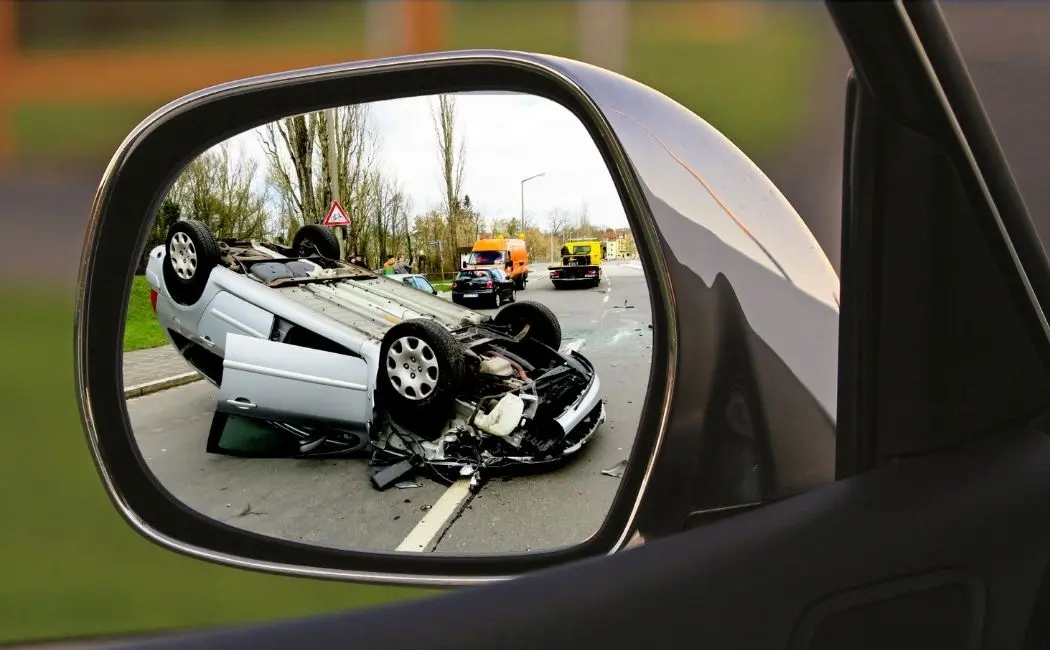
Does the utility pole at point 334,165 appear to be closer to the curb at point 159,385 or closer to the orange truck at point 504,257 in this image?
the orange truck at point 504,257

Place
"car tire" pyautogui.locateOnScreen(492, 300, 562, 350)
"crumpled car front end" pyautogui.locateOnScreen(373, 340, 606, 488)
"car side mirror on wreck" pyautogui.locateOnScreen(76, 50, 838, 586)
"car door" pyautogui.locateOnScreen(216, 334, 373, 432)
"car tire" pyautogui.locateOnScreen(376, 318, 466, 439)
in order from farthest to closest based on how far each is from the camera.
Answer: "car tire" pyautogui.locateOnScreen(376, 318, 466, 439) → "car door" pyautogui.locateOnScreen(216, 334, 373, 432) → "car tire" pyautogui.locateOnScreen(492, 300, 562, 350) → "crumpled car front end" pyautogui.locateOnScreen(373, 340, 606, 488) → "car side mirror on wreck" pyautogui.locateOnScreen(76, 50, 838, 586)

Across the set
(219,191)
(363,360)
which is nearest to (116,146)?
(219,191)

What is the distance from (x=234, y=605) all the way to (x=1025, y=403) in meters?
1.48

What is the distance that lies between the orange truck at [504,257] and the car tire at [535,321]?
96mm

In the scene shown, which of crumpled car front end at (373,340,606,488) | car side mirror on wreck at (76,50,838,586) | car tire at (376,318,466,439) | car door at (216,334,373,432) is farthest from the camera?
car tire at (376,318,466,439)

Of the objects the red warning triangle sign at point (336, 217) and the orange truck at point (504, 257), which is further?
the red warning triangle sign at point (336, 217)

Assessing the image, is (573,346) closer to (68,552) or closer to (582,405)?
(582,405)

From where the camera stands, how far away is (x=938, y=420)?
102 centimetres

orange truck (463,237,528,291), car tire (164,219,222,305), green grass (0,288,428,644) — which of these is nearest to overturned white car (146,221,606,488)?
car tire (164,219,222,305)

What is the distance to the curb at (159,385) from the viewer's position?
1275 mm

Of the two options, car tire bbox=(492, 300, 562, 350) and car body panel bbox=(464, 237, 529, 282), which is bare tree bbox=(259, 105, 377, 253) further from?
car tire bbox=(492, 300, 562, 350)

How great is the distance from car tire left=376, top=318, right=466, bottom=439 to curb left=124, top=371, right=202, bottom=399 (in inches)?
19.2

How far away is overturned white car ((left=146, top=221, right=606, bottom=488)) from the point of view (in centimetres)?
144

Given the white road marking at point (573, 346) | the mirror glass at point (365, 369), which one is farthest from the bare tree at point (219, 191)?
the white road marking at point (573, 346)
